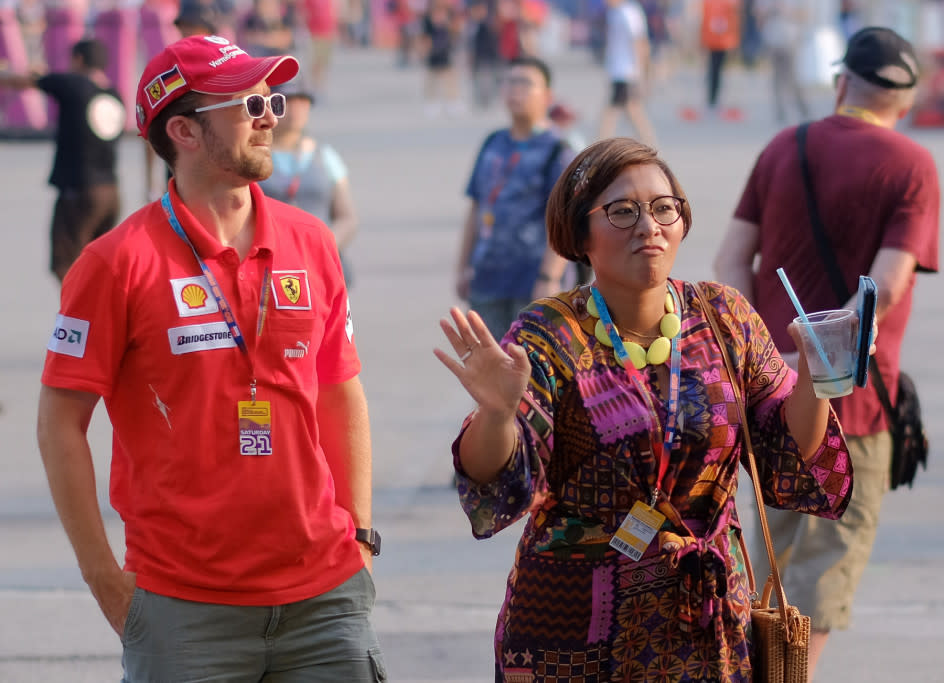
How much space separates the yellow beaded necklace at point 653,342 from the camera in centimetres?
301

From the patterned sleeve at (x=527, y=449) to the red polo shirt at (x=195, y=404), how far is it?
395mm

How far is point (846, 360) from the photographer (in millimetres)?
3000

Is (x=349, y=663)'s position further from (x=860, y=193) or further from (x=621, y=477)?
(x=860, y=193)

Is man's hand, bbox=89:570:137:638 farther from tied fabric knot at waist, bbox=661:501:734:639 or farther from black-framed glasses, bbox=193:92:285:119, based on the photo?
tied fabric knot at waist, bbox=661:501:734:639

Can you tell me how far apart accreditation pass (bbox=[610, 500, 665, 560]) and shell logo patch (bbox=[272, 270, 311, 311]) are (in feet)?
2.59

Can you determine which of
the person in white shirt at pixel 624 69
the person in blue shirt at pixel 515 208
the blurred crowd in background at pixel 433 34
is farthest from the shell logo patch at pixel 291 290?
the person in white shirt at pixel 624 69

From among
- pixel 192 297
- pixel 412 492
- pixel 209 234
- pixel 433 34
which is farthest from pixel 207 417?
pixel 433 34

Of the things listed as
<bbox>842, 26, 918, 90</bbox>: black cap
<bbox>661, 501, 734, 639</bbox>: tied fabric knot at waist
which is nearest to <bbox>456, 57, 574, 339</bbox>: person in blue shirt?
<bbox>842, 26, 918, 90</bbox>: black cap

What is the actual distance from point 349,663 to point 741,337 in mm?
1054

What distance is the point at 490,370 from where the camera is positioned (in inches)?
108

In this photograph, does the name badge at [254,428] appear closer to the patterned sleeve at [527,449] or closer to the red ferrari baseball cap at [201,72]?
the patterned sleeve at [527,449]

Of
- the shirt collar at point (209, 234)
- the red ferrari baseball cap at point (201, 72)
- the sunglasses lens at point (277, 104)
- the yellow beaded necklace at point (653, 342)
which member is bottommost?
the yellow beaded necklace at point (653, 342)

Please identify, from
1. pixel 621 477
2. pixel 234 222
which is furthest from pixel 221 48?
pixel 621 477

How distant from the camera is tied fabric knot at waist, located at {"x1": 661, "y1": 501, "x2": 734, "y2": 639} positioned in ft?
9.75
